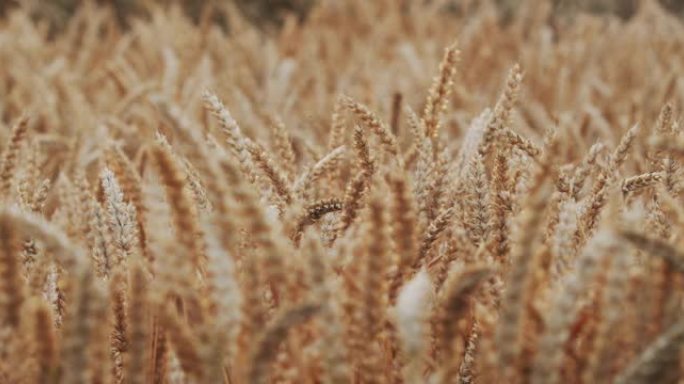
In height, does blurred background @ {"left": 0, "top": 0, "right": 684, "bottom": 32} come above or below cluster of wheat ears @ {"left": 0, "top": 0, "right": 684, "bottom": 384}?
above

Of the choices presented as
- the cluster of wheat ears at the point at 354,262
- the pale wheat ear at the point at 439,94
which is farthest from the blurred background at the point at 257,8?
the cluster of wheat ears at the point at 354,262

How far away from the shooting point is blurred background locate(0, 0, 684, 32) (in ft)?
12.8

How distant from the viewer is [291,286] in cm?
62

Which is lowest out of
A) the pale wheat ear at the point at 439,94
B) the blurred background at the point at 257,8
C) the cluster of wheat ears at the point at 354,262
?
the cluster of wheat ears at the point at 354,262

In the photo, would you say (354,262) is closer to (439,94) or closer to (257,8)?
(439,94)

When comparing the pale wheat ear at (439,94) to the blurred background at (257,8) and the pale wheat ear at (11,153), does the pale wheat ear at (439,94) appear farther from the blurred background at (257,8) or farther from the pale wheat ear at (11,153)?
the blurred background at (257,8)

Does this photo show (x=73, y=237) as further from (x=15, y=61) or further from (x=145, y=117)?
(x=15, y=61)

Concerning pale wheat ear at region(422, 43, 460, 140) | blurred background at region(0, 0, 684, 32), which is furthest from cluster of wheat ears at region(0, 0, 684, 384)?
blurred background at region(0, 0, 684, 32)

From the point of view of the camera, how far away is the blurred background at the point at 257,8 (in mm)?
3910

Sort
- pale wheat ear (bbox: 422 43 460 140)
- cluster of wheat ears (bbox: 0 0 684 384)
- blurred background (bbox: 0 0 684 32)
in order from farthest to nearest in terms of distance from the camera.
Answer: blurred background (bbox: 0 0 684 32) < pale wheat ear (bbox: 422 43 460 140) < cluster of wheat ears (bbox: 0 0 684 384)

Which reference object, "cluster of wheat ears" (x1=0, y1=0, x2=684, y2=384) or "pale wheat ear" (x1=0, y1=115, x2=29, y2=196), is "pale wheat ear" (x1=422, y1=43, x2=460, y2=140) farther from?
"pale wheat ear" (x1=0, y1=115, x2=29, y2=196)

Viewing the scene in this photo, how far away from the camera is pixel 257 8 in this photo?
4309mm

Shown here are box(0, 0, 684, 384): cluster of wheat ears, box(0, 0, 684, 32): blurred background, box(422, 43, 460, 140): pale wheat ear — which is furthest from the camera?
box(0, 0, 684, 32): blurred background

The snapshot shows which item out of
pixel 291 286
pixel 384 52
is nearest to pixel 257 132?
pixel 291 286
